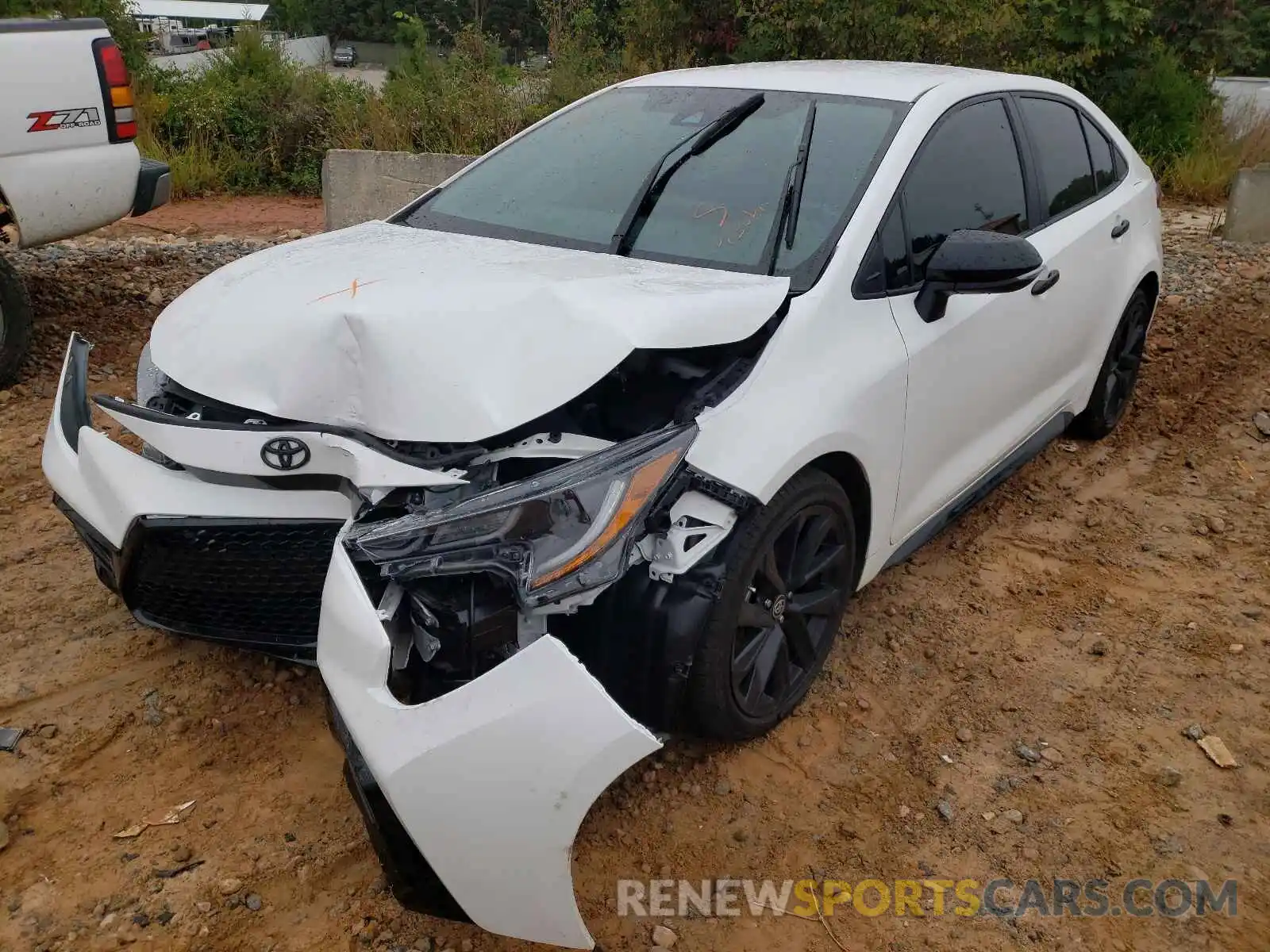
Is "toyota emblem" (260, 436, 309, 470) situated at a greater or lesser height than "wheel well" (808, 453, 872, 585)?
greater

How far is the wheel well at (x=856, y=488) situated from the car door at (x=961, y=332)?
0.51 feet

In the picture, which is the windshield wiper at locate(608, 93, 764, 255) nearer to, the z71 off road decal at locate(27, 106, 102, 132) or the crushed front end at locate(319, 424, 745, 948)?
the crushed front end at locate(319, 424, 745, 948)

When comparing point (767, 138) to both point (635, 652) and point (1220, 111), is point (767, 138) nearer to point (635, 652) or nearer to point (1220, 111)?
point (635, 652)

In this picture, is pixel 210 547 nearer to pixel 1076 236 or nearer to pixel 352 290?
pixel 352 290

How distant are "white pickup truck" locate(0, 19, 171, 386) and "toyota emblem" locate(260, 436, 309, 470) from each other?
3.09 metres

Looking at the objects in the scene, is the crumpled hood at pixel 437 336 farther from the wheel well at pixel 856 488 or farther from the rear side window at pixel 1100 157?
the rear side window at pixel 1100 157

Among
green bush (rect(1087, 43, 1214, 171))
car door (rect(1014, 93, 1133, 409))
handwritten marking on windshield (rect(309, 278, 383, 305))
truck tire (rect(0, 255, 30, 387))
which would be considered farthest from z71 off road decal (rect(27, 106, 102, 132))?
green bush (rect(1087, 43, 1214, 171))

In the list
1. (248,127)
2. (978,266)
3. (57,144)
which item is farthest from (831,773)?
(248,127)

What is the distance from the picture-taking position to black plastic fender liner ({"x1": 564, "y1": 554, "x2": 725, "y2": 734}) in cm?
219

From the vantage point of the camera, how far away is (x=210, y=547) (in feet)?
7.42

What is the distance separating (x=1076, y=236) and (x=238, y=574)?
10.0ft

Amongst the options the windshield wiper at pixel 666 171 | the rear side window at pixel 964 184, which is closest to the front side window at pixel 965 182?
the rear side window at pixel 964 184

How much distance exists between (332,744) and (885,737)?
1.50 m

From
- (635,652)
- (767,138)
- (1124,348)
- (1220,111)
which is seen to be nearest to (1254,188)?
(1220,111)
